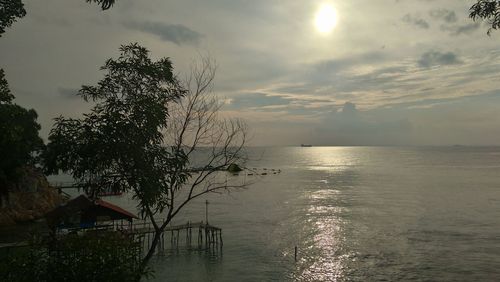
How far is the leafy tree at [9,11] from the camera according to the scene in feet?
46.8

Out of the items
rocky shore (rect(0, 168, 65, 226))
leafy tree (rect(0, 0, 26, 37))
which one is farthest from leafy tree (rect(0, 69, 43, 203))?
leafy tree (rect(0, 0, 26, 37))

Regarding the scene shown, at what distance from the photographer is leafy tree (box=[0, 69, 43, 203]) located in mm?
19812

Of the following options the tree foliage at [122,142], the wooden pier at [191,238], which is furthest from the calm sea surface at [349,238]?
the tree foliage at [122,142]

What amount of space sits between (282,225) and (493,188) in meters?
53.7

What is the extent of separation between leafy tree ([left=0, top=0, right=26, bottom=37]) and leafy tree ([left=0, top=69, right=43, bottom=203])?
6.36m

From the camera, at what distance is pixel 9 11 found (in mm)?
14391

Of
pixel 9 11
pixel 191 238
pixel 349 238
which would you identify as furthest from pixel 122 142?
pixel 349 238

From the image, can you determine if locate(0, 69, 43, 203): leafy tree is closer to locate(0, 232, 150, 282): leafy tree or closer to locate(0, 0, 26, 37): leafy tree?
locate(0, 0, 26, 37): leafy tree

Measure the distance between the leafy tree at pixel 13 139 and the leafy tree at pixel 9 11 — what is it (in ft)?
20.9

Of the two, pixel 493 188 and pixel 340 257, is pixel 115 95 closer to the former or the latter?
pixel 340 257

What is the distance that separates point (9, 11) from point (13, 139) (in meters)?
7.94

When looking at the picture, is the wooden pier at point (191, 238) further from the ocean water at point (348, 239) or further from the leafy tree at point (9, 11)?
the leafy tree at point (9, 11)

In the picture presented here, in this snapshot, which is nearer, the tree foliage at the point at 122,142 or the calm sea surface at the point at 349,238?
the tree foliage at the point at 122,142

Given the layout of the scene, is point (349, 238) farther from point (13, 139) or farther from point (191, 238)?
point (13, 139)
